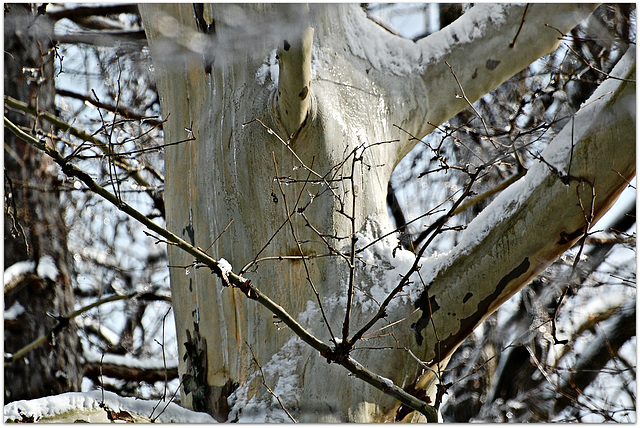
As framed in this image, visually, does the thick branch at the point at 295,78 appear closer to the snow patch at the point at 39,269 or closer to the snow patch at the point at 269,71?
the snow patch at the point at 269,71

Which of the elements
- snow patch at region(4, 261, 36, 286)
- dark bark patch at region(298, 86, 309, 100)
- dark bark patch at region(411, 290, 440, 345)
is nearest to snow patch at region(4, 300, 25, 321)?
snow patch at region(4, 261, 36, 286)

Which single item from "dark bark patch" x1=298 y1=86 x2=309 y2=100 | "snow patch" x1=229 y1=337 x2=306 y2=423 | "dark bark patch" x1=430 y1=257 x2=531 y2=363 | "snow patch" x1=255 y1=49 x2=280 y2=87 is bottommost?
"snow patch" x1=229 y1=337 x2=306 y2=423

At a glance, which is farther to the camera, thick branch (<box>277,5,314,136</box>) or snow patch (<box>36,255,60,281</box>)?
snow patch (<box>36,255,60,281</box>)

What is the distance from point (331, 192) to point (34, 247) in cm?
274

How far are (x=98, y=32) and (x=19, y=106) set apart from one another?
1.11 meters

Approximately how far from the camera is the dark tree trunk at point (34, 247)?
3672mm

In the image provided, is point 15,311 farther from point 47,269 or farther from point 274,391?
point 274,391

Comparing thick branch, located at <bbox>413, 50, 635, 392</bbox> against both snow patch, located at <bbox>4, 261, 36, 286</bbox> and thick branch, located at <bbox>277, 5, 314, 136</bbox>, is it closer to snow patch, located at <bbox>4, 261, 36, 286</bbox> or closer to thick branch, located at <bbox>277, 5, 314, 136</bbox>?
thick branch, located at <bbox>277, 5, 314, 136</bbox>

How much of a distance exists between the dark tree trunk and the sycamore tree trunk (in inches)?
74.1

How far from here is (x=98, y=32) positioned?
3.76 meters

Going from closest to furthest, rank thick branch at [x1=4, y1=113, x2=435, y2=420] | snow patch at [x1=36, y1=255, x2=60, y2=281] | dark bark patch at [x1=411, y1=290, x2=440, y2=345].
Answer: thick branch at [x1=4, y1=113, x2=435, y2=420], dark bark patch at [x1=411, y1=290, x2=440, y2=345], snow patch at [x1=36, y1=255, x2=60, y2=281]

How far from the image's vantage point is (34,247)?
13.0ft

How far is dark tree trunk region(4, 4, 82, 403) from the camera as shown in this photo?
3672 millimetres

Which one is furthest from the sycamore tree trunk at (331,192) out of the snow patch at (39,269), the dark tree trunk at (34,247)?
the snow patch at (39,269)
